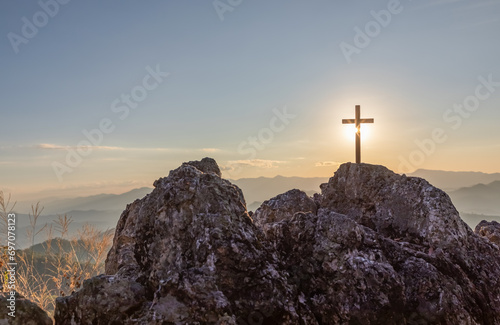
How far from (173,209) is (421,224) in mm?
4764

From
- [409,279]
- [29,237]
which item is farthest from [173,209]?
[29,237]

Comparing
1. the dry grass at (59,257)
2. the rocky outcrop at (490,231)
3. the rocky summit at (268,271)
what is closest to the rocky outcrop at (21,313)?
the rocky summit at (268,271)

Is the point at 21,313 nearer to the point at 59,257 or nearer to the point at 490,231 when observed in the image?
the point at 59,257

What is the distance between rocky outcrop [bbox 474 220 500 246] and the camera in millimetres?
10367

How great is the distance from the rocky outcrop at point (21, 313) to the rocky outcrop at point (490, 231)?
10268mm

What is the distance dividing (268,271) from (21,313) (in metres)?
3.43

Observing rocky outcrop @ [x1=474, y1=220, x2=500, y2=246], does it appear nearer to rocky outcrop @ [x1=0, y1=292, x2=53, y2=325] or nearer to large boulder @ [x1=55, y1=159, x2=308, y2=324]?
large boulder @ [x1=55, y1=159, x2=308, y2=324]

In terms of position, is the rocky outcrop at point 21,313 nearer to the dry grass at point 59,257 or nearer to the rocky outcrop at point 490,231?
the dry grass at point 59,257

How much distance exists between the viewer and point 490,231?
35.1 ft

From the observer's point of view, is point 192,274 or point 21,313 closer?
point 192,274

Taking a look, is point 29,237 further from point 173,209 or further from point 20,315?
point 173,209

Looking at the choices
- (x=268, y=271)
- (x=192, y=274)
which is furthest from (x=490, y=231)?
(x=192, y=274)

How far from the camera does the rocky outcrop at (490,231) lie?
1037cm

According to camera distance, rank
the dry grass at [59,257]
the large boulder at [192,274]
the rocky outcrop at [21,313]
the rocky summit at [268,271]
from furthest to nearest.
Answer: the dry grass at [59,257] < the rocky outcrop at [21,313] < the rocky summit at [268,271] < the large boulder at [192,274]
